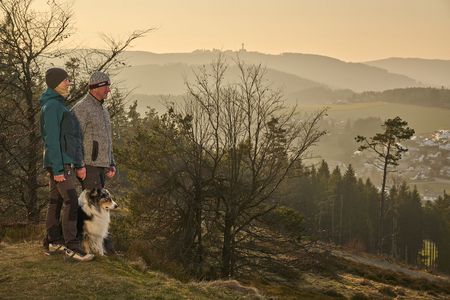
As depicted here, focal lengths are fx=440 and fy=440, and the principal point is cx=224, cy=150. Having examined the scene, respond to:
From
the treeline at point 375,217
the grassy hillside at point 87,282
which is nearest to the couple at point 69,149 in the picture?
the grassy hillside at point 87,282

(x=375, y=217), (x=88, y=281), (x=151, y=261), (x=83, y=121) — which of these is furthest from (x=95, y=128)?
(x=375, y=217)

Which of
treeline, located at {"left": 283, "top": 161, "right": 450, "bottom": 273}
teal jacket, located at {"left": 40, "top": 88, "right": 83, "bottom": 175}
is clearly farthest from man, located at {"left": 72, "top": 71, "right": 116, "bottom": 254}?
treeline, located at {"left": 283, "top": 161, "right": 450, "bottom": 273}

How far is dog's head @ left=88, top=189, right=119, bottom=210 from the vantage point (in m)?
6.55

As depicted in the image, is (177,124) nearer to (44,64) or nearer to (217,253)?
(217,253)

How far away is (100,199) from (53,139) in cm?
119

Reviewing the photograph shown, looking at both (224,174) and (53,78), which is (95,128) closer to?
(53,78)

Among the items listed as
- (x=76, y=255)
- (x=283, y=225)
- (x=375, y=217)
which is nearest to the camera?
(x=76, y=255)

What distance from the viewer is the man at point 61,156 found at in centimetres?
591

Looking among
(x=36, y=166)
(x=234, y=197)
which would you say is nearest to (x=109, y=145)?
(x=36, y=166)

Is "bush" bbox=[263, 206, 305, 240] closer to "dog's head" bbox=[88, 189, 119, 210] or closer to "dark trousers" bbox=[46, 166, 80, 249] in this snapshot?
"dog's head" bbox=[88, 189, 119, 210]

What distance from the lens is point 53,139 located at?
5.90 m

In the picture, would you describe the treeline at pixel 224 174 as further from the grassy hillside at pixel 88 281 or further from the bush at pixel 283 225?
the grassy hillside at pixel 88 281

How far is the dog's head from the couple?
0.17m

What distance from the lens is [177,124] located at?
60.2 ft
